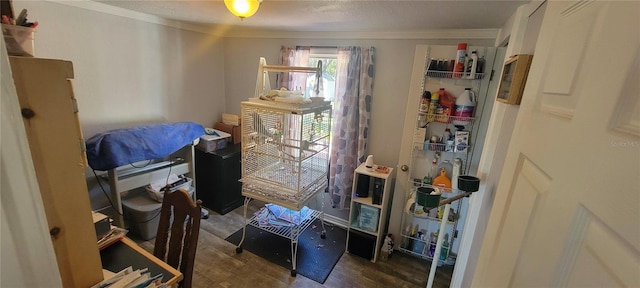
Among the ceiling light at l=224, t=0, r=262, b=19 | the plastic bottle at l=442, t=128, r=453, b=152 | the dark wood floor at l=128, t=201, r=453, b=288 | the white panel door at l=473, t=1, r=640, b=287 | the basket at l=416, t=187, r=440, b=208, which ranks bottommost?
the dark wood floor at l=128, t=201, r=453, b=288

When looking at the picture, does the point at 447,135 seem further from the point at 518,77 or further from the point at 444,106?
the point at 518,77

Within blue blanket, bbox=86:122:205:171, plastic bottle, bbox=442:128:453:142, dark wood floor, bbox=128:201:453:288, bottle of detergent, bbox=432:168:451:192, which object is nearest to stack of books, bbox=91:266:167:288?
dark wood floor, bbox=128:201:453:288

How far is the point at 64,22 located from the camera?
6.55 feet

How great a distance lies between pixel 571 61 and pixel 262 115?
6.20 ft

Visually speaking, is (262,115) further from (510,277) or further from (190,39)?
(510,277)

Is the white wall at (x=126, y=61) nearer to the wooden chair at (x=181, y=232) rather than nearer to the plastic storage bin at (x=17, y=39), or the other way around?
the wooden chair at (x=181, y=232)

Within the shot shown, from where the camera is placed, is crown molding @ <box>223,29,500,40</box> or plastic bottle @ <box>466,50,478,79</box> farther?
crown molding @ <box>223,29,500,40</box>

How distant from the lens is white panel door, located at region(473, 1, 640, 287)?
0.34 meters

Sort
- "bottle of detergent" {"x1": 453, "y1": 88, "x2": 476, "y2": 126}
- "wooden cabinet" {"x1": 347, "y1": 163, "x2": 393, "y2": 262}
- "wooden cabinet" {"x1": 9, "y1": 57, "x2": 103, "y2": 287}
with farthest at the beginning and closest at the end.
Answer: "wooden cabinet" {"x1": 347, "y1": 163, "x2": 393, "y2": 262}
"bottle of detergent" {"x1": 453, "y1": 88, "x2": 476, "y2": 126}
"wooden cabinet" {"x1": 9, "y1": 57, "x2": 103, "y2": 287}

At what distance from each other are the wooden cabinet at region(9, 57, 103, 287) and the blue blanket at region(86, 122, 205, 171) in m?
1.49

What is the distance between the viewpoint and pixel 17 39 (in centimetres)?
67

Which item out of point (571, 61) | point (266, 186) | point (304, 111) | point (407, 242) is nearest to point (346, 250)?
point (407, 242)

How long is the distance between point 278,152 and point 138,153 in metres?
1.18

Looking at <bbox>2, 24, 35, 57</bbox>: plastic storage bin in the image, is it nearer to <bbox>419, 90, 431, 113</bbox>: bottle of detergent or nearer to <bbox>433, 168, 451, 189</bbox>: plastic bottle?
<bbox>419, 90, 431, 113</bbox>: bottle of detergent
